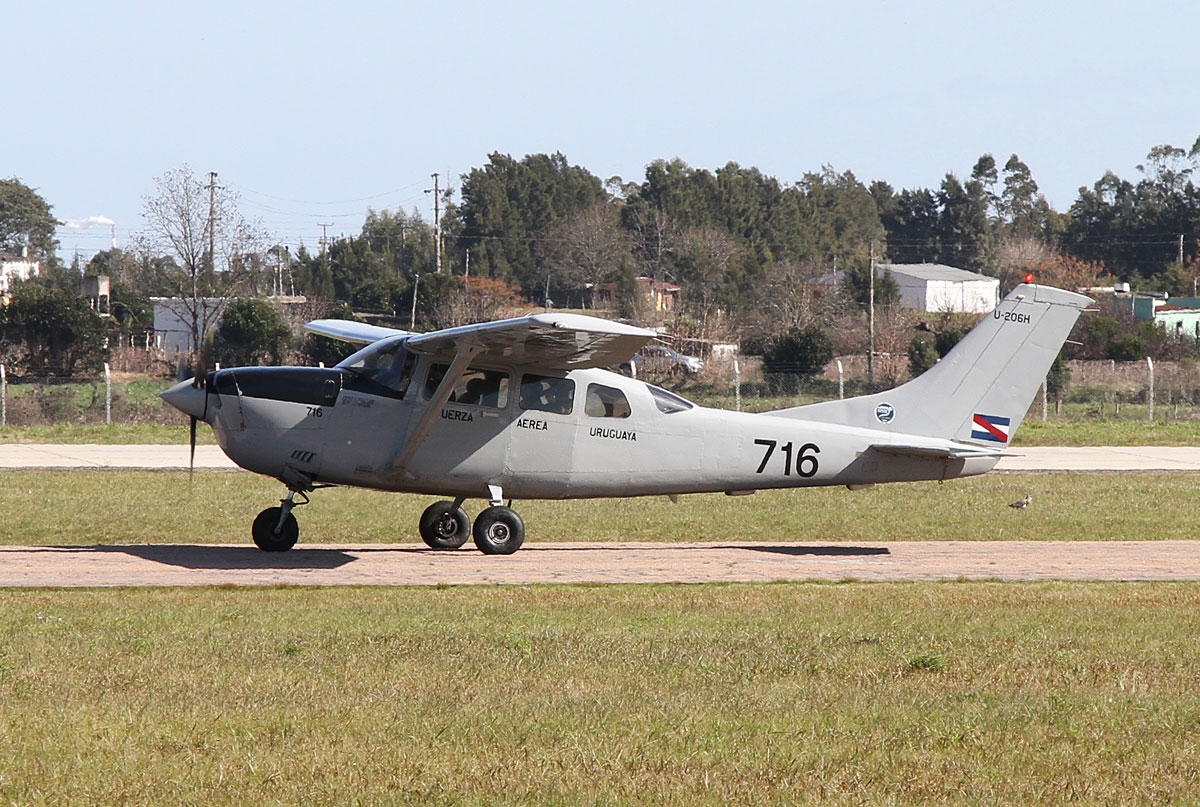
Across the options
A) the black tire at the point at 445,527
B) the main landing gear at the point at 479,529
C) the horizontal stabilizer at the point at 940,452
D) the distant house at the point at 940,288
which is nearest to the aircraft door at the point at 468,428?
the main landing gear at the point at 479,529

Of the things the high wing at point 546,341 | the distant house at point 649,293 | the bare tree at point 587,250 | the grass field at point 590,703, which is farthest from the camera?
the bare tree at point 587,250

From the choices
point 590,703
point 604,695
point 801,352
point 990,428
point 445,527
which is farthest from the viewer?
point 801,352

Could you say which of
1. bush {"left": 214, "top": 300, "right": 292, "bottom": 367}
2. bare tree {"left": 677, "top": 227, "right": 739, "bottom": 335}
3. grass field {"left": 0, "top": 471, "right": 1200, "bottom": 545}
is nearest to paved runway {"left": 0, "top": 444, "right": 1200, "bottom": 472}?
grass field {"left": 0, "top": 471, "right": 1200, "bottom": 545}

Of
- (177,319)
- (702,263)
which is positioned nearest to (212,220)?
(177,319)

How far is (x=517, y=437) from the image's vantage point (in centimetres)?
1659

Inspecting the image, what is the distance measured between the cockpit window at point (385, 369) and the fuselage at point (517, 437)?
0.02m

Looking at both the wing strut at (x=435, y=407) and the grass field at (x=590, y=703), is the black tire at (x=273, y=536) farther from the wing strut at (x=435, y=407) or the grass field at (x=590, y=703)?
the grass field at (x=590, y=703)

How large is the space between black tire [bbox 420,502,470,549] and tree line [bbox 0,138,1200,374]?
145 feet

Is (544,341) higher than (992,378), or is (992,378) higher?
(544,341)

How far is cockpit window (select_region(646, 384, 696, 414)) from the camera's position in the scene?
56.3ft

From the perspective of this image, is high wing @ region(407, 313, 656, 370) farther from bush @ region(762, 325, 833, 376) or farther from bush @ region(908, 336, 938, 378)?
bush @ region(908, 336, 938, 378)

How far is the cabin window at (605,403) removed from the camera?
16891 millimetres

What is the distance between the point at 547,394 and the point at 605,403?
75 centimetres

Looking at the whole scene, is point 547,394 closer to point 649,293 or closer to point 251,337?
point 251,337
